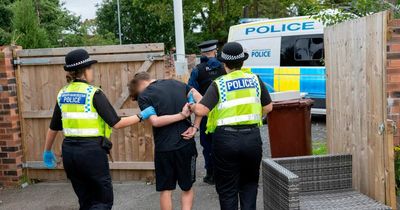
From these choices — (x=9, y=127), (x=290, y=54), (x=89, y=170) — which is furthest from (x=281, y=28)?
(x=89, y=170)

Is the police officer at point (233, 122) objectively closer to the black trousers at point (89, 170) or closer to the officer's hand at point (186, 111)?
the officer's hand at point (186, 111)

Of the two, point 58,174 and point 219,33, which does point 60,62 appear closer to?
point 58,174

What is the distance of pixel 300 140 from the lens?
19.9 feet

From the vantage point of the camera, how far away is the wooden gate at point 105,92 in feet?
21.7

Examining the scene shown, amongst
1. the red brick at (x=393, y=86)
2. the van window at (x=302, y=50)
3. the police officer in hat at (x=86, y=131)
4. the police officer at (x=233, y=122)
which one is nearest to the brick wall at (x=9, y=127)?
the police officer in hat at (x=86, y=131)

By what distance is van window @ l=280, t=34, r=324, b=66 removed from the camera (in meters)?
10.4

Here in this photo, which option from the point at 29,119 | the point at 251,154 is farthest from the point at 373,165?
the point at 29,119

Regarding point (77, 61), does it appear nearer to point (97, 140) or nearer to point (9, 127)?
point (97, 140)

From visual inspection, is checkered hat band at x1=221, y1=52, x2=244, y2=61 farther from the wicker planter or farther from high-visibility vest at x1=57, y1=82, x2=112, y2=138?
high-visibility vest at x1=57, y1=82, x2=112, y2=138

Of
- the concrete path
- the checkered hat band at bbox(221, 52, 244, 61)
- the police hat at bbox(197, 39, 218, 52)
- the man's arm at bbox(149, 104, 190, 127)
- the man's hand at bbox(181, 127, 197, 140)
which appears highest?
the police hat at bbox(197, 39, 218, 52)

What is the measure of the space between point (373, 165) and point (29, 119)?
16.5 feet

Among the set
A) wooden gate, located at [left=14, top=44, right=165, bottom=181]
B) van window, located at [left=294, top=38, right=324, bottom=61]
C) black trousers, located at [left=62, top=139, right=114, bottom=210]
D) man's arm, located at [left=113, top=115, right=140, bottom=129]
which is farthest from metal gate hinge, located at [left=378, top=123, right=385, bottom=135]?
van window, located at [left=294, top=38, right=324, bottom=61]

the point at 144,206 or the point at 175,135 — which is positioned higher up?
the point at 175,135

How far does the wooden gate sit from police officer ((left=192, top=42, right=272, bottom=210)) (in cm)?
225
